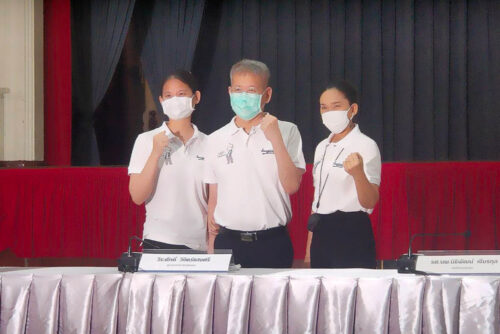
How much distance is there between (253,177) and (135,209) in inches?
61.9

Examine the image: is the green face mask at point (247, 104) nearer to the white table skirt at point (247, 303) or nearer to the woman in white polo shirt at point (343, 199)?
the woman in white polo shirt at point (343, 199)

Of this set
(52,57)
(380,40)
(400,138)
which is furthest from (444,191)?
(52,57)

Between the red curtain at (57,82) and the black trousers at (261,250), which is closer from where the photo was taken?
the black trousers at (261,250)

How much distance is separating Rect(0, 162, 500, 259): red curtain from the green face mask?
1.22m

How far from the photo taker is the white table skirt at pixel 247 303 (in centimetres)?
237

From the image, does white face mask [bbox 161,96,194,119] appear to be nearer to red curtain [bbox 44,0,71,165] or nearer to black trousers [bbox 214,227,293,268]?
black trousers [bbox 214,227,293,268]

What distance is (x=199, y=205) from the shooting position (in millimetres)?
3439

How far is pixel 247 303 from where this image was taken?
246cm

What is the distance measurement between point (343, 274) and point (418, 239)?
2228mm

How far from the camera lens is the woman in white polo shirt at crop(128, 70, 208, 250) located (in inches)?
135

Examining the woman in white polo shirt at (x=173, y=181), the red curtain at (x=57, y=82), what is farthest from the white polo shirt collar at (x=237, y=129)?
the red curtain at (x=57, y=82)

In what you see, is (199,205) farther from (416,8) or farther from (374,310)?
(416,8)

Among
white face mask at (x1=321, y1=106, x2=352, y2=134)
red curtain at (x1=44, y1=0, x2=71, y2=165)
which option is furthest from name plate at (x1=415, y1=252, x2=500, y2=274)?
red curtain at (x1=44, y1=0, x2=71, y2=165)

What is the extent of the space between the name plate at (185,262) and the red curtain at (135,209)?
6.61 ft
